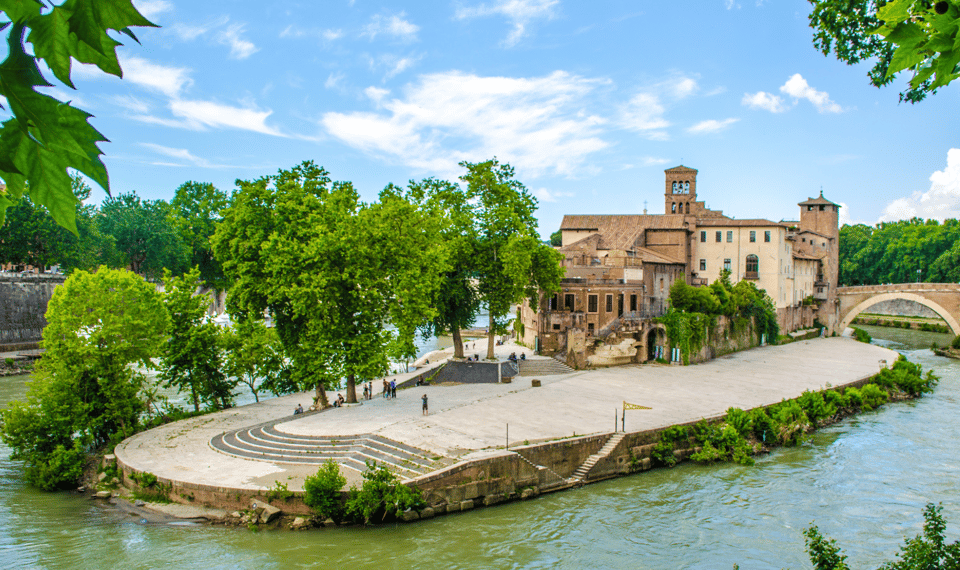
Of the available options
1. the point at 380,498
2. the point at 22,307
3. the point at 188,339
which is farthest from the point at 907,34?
the point at 22,307

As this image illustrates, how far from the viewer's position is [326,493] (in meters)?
18.0

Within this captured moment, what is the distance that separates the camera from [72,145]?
1.76m

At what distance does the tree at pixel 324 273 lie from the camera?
84.0ft

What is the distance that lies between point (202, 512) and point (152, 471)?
287cm

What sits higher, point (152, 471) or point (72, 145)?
point (72, 145)

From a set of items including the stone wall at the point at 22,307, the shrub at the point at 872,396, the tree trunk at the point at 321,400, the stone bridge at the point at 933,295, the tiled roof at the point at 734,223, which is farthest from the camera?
the stone bridge at the point at 933,295

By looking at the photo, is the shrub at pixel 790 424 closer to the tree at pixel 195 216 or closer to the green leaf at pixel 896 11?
the green leaf at pixel 896 11

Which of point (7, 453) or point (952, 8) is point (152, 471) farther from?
point (952, 8)

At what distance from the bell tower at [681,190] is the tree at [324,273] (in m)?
42.5

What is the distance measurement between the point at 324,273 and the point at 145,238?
4107cm

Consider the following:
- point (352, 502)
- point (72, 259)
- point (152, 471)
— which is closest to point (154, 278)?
point (72, 259)

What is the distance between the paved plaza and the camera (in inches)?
812

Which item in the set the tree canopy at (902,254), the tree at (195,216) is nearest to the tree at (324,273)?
the tree at (195,216)

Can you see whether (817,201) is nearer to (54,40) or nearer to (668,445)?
(668,445)
